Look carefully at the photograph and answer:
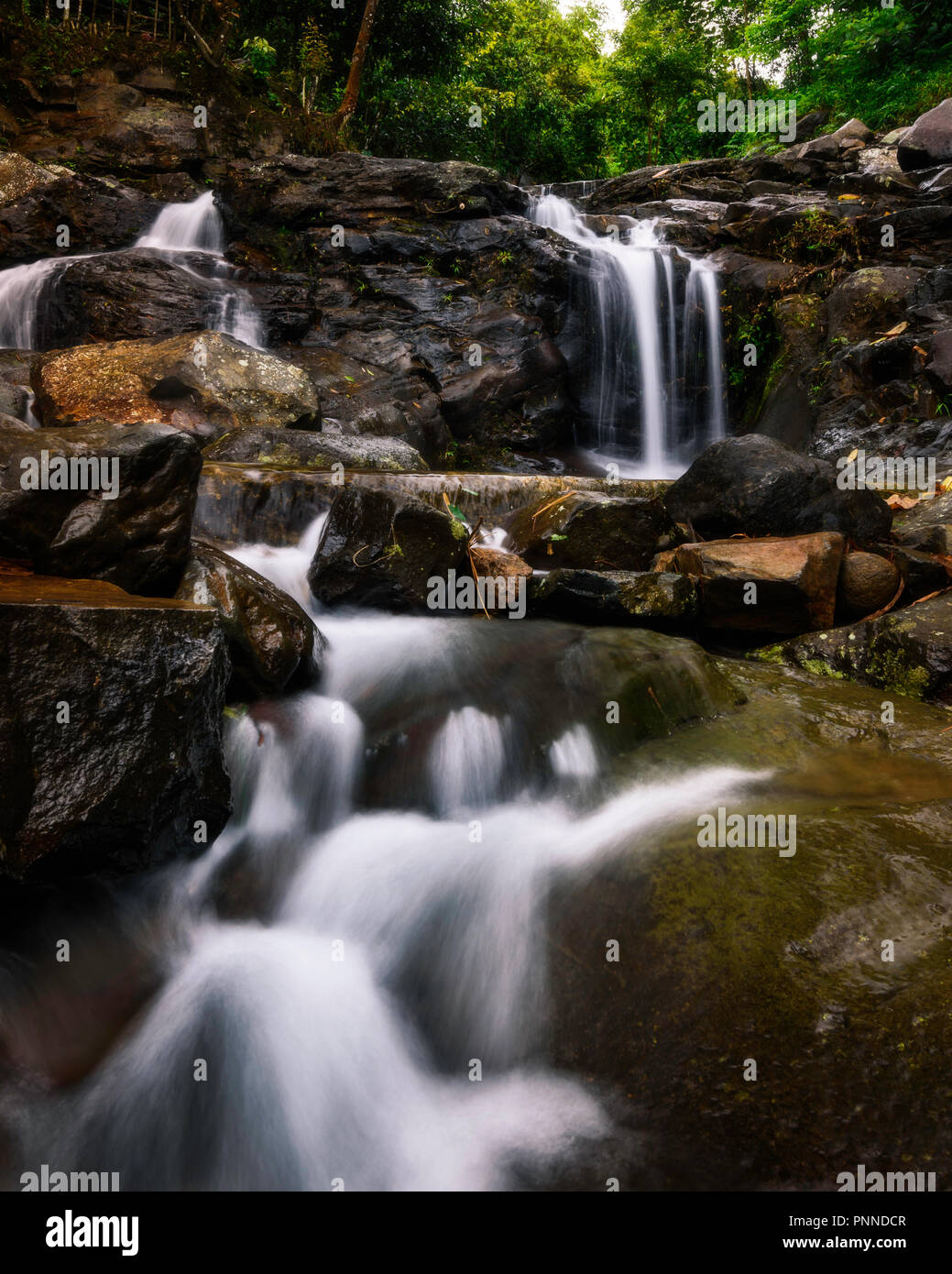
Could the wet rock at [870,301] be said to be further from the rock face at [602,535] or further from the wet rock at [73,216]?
the wet rock at [73,216]

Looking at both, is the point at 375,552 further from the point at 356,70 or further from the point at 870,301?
the point at 356,70

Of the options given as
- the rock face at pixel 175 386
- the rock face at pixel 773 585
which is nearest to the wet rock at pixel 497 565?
the rock face at pixel 773 585

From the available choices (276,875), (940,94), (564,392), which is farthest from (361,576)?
(940,94)

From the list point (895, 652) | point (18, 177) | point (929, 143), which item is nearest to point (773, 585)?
point (895, 652)

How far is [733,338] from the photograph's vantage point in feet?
37.7

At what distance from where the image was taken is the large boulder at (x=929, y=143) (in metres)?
12.6

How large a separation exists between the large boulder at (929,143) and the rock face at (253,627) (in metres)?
14.5

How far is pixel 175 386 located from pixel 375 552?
14.7 ft

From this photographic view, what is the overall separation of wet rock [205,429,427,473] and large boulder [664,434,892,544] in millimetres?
3163

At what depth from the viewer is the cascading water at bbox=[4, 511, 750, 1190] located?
2.31m

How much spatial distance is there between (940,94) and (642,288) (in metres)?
10.4

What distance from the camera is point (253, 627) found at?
13.0 feet

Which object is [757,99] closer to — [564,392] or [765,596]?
[564,392]

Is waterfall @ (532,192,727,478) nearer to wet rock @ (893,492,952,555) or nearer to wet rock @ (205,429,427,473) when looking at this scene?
wet rock @ (205,429,427,473)
